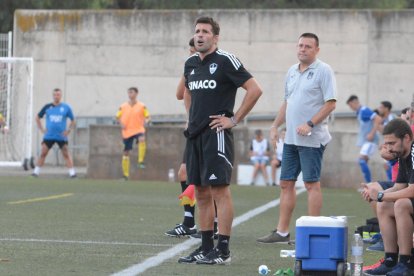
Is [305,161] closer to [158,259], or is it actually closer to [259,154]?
[158,259]

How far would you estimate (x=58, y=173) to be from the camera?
27.2 metres

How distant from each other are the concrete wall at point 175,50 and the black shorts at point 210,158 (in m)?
22.1

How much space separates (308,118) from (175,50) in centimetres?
2108

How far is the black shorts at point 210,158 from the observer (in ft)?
29.5

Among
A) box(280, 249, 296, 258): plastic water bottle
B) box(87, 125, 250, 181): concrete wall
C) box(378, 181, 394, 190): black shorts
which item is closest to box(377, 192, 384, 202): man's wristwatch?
box(378, 181, 394, 190): black shorts

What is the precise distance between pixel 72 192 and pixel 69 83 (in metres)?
13.6

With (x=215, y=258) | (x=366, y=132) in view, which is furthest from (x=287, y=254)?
(x=366, y=132)

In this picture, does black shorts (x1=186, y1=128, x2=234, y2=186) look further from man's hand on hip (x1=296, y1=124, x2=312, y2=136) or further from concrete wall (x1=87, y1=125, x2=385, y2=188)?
concrete wall (x1=87, y1=125, x2=385, y2=188)

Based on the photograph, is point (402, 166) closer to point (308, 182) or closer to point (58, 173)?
point (308, 182)

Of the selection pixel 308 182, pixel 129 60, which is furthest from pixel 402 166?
pixel 129 60

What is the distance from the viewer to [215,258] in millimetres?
8828

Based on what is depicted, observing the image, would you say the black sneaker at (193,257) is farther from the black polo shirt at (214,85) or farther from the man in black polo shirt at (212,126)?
the black polo shirt at (214,85)

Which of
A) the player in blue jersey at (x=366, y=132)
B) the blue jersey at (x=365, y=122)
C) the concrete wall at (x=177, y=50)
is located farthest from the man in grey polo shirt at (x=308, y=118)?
the concrete wall at (x=177, y=50)

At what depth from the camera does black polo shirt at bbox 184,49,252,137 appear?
29.9 feet
